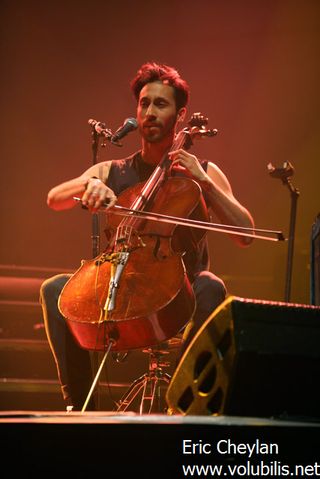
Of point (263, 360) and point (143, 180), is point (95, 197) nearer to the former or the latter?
point (143, 180)

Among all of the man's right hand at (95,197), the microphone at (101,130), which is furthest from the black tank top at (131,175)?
the man's right hand at (95,197)

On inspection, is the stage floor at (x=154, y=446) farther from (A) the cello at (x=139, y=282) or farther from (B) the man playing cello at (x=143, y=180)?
(B) the man playing cello at (x=143, y=180)

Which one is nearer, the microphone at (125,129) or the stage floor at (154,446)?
the stage floor at (154,446)

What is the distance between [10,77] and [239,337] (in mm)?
3382

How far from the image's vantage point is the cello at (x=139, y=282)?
2164 mm

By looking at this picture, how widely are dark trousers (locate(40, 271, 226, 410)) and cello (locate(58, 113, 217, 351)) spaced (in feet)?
0.59

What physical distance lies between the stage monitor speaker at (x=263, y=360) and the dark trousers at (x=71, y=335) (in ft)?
3.24

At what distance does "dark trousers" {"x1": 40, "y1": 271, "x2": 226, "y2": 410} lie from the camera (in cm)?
243

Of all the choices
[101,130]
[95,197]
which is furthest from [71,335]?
[101,130]

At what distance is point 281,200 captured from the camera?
4.67m

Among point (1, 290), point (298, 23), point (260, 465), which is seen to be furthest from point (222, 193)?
point (298, 23)

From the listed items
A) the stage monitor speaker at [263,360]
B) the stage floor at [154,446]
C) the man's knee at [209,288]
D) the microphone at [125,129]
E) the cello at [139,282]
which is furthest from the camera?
the microphone at [125,129]

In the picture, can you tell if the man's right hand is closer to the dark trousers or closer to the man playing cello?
the man playing cello

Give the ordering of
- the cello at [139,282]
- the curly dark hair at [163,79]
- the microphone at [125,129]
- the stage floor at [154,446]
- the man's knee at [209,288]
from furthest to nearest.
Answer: the curly dark hair at [163,79], the microphone at [125,129], the man's knee at [209,288], the cello at [139,282], the stage floor at [154,446]
